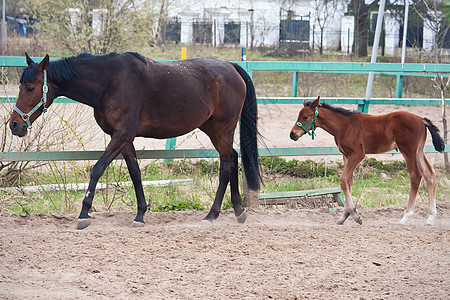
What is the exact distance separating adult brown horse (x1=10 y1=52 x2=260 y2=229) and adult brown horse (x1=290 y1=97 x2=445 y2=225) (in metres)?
0.77

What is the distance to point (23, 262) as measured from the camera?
188 inches

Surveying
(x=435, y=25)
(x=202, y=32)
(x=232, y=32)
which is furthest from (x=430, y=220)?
(x=232, y=32)

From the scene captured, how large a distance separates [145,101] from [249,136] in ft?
4.75

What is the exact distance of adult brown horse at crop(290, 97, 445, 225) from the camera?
6656mm

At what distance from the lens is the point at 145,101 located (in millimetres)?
6344

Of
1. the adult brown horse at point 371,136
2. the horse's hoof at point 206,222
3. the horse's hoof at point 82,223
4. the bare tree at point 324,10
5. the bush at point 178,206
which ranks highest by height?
the bare tree at point 324,10

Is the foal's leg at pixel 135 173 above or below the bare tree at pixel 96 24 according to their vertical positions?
below

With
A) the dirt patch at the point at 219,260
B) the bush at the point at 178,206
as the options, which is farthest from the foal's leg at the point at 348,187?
the bush at the point at 178,206

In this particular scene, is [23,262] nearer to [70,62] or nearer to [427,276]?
[70,62]

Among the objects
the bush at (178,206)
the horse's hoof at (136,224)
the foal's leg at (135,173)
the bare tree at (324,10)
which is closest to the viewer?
the horse's hoof at (136,224)

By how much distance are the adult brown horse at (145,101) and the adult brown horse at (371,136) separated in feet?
2.52

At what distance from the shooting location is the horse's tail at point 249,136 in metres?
7.12

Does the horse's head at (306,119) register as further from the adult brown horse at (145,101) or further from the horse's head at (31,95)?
the horse's head at (31,95)

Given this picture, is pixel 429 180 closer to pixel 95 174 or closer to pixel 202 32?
pixel 95 174
